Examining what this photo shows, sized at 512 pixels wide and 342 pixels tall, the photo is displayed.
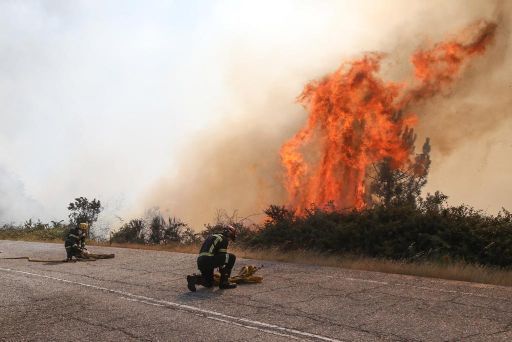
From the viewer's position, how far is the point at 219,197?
4981 cm

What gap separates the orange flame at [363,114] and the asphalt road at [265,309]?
1321cm

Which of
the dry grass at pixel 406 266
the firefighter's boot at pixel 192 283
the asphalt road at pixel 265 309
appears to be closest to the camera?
the asphalt road at pixel 265 309

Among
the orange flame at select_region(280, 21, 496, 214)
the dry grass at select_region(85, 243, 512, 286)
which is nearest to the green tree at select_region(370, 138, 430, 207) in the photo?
the orange flame at select_region(280, 21, 496, 214)

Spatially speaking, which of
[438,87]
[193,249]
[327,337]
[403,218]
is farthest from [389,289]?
[438,87]

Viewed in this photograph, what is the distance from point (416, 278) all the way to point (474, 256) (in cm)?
258

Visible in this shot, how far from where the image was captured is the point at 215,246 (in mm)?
10273

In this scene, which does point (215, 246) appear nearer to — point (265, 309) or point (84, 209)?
point (265, 309)

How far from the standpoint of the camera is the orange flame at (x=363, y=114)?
78.6 ft

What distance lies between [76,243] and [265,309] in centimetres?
1106

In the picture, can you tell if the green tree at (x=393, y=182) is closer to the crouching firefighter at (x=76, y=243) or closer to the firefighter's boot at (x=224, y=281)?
the crouching firefighter at (x=76, y=243)

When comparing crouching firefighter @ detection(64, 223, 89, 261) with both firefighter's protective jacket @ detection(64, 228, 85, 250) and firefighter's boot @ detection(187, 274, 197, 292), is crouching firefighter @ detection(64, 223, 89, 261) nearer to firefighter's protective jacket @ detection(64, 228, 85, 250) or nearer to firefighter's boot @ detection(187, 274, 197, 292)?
firefighter's protective jacket @ detection(64, 228, 85, 250)

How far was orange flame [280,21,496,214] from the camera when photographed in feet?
78.6

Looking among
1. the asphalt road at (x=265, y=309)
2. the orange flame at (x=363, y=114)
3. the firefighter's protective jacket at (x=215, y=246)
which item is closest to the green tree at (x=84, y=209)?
the orange flame at (x=363, y=114)

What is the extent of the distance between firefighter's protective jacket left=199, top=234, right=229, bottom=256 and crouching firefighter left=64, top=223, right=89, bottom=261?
835cm
